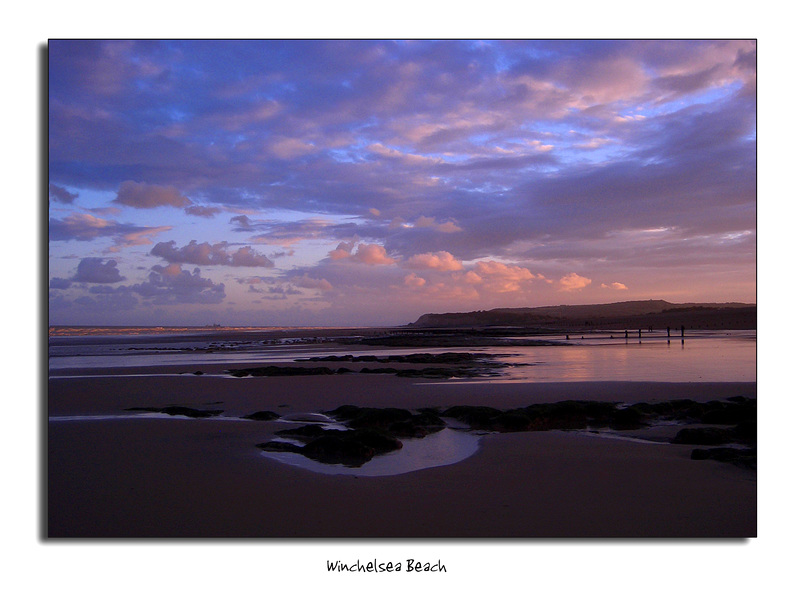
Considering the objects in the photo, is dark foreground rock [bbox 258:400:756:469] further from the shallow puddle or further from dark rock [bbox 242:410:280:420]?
dark rock [bbox 242:410:280:420]

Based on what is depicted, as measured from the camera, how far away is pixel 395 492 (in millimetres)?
5281

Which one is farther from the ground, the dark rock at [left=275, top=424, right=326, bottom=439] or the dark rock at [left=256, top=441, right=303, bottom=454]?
the dark rock at [left=275, top=424, right=326, bottom=439]

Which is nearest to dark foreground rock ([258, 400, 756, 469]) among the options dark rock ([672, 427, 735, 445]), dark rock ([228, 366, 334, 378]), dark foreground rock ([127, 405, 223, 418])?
dark rock ([672, 427, 735, 445])

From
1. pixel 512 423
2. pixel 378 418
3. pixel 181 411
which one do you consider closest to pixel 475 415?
pixel 512 423

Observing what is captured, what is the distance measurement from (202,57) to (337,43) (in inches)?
70.1

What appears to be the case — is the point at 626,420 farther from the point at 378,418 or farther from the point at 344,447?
the point at 344,447

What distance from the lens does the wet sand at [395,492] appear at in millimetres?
4859

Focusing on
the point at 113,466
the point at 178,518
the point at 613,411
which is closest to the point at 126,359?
the point at 113,466

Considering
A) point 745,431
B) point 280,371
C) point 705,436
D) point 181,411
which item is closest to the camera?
Answer: point 705,436

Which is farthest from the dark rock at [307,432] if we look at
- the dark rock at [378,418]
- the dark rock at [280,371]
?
the dark rock at [280,371]

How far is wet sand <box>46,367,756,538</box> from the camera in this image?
4.86 meters

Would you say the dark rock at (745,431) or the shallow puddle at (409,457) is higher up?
the dark rock at (745,431)

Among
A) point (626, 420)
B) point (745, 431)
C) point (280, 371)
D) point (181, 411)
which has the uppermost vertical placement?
point (745, 431)

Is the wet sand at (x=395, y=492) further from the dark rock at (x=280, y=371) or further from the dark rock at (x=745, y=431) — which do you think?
the dark rock at (x=280, y=371)
